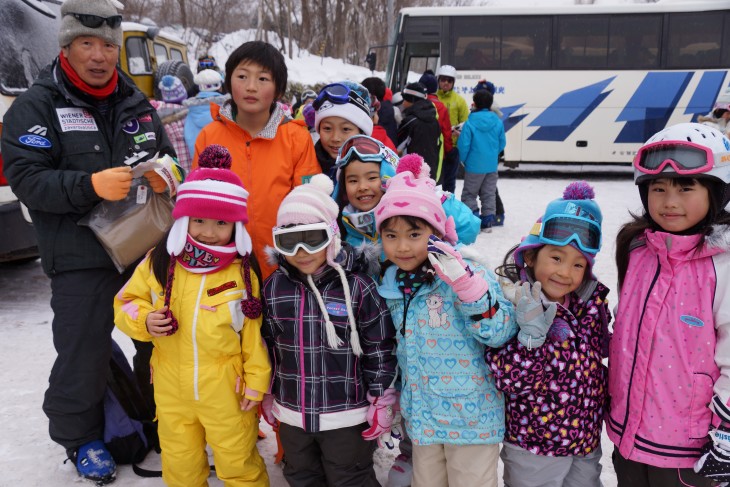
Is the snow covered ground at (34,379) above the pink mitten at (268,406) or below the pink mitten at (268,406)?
below

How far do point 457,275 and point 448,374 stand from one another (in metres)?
0.43

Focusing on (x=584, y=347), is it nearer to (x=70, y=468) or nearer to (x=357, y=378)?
(x=357, y=378)

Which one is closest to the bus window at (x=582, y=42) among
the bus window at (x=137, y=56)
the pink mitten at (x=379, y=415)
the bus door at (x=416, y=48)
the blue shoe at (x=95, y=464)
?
the bus door at (x=416, y=48)

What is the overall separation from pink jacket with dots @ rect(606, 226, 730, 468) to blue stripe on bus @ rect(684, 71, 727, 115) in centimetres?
1087

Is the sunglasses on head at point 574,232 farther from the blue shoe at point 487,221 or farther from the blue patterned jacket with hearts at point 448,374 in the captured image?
the blue shoe at point 487,221

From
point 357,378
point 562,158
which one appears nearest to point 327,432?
point 357,378

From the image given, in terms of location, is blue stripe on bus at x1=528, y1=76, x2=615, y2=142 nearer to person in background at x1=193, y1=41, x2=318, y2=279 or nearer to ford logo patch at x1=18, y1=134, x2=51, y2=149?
person in background at x1=193, y1=41, x2=318, y2=279

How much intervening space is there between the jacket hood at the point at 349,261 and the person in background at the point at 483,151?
17.6 feet

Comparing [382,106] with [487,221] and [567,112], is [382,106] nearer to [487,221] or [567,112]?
[487,221]

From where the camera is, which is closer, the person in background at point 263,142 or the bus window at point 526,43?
the person in background at point 263,142

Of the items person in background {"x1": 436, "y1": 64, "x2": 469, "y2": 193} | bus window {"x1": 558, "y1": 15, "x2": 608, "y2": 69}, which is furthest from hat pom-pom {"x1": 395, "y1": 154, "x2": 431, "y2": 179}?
bus window {"x1": 558, "y1": 15, "x2": 608, "y2": 69}

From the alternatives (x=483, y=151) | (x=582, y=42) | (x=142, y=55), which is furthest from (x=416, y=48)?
(x=142, y=55)

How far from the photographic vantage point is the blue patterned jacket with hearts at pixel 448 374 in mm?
2105

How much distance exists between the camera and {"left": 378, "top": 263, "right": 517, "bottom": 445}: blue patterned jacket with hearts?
6.91 feet
